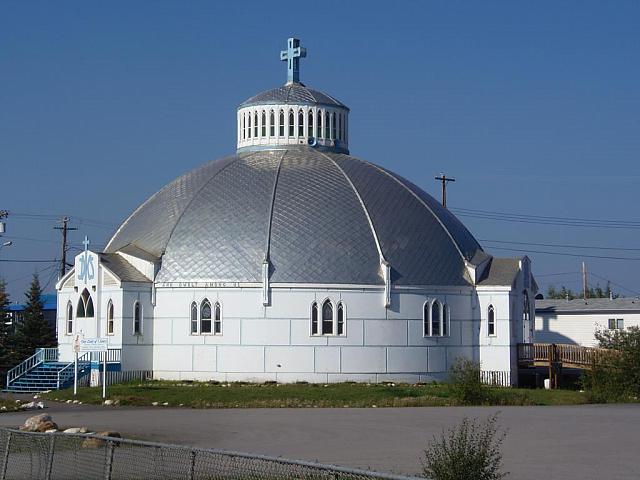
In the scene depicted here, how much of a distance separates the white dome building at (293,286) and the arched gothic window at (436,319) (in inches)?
2.9

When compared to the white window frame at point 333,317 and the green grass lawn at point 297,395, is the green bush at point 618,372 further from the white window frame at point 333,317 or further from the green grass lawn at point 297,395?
the white window frame at point 333,317

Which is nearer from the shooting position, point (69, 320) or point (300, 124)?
point (69, 320)

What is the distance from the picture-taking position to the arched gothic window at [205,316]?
2095 inches

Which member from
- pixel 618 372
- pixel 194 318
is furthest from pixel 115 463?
pixel 194 318

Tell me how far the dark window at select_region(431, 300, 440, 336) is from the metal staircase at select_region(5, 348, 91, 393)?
52.8 feet

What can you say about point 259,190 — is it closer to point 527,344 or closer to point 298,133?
point 298,133

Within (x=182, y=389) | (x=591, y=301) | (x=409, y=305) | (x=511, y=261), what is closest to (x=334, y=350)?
(x=409, y=305)

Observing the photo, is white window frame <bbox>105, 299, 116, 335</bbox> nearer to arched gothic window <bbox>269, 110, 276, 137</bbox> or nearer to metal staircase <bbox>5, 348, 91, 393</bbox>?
metal staircase <bbox>5, 348, 91, 393</bbox>

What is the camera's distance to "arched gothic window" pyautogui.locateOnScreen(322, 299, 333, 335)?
52.7 metres

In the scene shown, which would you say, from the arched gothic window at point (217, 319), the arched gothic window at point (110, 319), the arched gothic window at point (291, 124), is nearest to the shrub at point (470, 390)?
the arched gothic window at point (217, 319)

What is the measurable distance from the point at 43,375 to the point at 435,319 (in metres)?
18.4

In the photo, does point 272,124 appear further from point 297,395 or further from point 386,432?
point 386,432

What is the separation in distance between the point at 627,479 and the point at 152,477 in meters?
8.42

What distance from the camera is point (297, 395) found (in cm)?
4578
